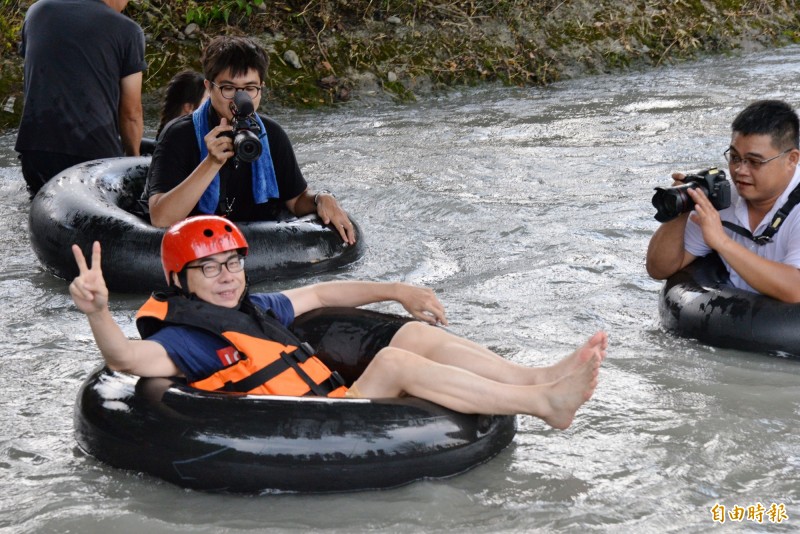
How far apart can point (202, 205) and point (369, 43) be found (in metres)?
6.58

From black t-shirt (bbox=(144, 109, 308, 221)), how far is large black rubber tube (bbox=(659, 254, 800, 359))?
2242 millimetres

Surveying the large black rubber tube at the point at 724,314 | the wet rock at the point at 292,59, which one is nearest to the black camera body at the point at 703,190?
the large black rubber tube at the point at 724,314

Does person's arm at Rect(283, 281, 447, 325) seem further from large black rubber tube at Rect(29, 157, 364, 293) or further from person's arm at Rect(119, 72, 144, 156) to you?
person's arm at Rect(119, 72, 144, 156)

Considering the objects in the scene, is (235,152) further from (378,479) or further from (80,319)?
(378,479)

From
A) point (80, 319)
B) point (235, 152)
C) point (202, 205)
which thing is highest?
point (235, 152)

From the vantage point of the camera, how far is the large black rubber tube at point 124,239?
19.3ft

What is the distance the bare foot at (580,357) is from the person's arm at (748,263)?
4.29 feet

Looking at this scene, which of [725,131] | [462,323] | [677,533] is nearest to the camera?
[677,533]

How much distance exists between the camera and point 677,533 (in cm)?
327

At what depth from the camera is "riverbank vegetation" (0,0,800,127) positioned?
457 inches

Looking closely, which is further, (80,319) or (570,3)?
(570,3)

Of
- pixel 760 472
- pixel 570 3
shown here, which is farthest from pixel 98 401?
pixel 570 3

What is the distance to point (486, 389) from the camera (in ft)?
12.3

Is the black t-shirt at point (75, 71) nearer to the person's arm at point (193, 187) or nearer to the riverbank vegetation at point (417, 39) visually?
the person's arm at point (193, 187)
